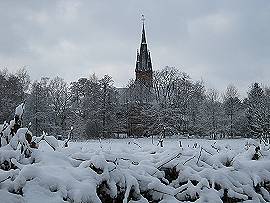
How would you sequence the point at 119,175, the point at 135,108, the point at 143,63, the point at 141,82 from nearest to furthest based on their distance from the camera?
1. the point at 119,175
2. the point at 135,108
3. the point at 141,82
4. the point at 143,63

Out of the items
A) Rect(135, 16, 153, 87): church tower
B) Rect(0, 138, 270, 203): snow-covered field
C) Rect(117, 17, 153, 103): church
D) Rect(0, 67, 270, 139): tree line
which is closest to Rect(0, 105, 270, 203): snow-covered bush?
Rect(0, 138, 270, 203): snow-covered field

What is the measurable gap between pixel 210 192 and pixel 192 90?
63742 mm

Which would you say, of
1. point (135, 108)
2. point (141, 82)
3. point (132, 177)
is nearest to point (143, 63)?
point (141, 82)

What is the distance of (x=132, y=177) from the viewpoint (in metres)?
3.45

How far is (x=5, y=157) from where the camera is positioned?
3279 millimetres

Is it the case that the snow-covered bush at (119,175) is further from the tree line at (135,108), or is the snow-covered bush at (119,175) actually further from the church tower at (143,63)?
the church tower at (143,63)

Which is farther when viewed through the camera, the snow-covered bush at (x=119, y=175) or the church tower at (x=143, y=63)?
the church tower at (x=143, y=63)

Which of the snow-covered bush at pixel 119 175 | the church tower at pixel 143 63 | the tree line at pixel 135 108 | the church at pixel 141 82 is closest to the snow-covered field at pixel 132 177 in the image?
the snow-covered bush at pixel 119 175

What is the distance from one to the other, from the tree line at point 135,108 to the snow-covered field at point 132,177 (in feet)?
136

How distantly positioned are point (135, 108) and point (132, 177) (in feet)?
181

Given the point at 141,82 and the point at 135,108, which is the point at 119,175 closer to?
the point at 135,108

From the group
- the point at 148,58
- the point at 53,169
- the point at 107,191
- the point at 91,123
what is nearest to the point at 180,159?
the point at 107,191

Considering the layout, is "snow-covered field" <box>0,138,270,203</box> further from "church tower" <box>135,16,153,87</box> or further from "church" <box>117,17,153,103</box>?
"church tower" <box>135,16,153,87</box>

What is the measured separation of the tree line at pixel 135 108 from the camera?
49.7 meters
